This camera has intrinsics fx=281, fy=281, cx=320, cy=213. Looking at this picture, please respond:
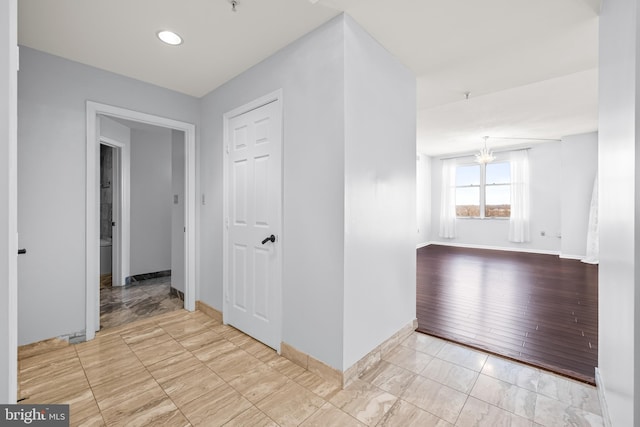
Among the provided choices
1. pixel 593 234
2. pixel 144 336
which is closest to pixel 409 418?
pixel 144 336

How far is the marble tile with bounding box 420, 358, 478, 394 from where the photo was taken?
1.89 metres

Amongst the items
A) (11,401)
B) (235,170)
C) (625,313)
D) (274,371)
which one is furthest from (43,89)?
(625,313)

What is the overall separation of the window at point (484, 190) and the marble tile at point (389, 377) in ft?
23.2

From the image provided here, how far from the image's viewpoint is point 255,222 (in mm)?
2584

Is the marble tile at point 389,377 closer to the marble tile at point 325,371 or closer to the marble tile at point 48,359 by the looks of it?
the marble tile at point 325,371

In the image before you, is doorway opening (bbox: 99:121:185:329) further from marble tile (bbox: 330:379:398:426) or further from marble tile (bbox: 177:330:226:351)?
marble tile (bbox: 330:379:398:426)

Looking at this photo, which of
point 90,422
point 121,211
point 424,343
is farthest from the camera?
point 121,211

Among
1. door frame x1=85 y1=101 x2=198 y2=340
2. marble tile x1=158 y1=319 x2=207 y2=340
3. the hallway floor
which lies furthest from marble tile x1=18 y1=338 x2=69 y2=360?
marble tile x1=158 y1=319 x2=207 y2=340

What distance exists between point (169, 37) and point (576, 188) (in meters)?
7.85

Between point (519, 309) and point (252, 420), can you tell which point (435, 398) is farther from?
point (519, 309)

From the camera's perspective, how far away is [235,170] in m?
2.80

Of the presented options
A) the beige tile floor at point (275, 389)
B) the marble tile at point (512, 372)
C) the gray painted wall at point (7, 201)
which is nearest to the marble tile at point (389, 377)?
the beige tile floor at point (275, 389)

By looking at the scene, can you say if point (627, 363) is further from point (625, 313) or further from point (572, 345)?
point (572, 345)

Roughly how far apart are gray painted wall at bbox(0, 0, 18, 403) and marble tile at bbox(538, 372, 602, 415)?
273 centimetres
